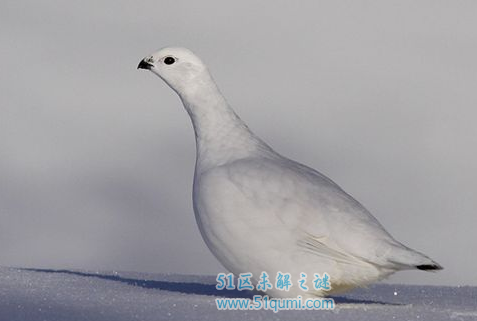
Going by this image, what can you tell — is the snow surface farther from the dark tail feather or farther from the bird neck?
the bird neck

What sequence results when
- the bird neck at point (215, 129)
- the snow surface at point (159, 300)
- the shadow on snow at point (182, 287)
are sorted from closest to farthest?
the snow surface at point (159, 300), the bird neck at point (215, 129), the shadow on snow at point (182, 287)

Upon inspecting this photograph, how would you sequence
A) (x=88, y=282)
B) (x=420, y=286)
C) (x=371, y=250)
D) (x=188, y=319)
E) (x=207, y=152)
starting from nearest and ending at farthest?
(x=188, y=319) < (x=371, y=250) < (x=207, y=152) < (x=88, y=282) < (x=420, y=286)

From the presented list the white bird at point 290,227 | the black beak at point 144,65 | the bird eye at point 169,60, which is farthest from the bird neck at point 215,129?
the black beak at point 144,65

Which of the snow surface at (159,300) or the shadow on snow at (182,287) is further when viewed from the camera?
the shadow on snow at (182,287)

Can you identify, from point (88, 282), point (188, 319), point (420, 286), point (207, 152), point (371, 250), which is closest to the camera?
point (188, 319)

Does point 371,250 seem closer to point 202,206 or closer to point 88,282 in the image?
point 202,206

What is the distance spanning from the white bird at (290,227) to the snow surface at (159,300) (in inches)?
10.9

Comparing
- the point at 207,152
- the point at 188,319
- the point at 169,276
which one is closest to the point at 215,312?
the point at 188,319

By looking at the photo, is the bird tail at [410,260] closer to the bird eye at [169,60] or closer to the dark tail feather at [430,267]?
the dark tail feather at [430,267]

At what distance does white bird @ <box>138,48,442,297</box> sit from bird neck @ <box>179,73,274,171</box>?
0.27 feet

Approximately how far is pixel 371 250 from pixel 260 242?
2.27ft

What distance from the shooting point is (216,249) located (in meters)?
7.64

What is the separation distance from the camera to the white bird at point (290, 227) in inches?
288

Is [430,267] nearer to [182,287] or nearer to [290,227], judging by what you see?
[290,227]
